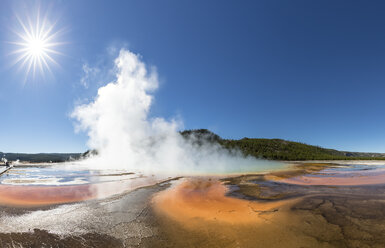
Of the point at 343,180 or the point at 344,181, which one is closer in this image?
the point at 344,181

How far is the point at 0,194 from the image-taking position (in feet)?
27.9

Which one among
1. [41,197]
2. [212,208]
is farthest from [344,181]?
[41,197]

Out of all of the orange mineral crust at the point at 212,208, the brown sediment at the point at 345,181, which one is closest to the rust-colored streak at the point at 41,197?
the orange mineral crust at the point at 212,208

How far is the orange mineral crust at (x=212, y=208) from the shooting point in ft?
17.9

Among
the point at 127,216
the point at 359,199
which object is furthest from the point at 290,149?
the point at 127,216

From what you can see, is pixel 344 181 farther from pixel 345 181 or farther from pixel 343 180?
pixel 343 180

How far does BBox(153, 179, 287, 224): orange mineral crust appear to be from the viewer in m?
5.45

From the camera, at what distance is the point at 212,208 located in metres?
6.44

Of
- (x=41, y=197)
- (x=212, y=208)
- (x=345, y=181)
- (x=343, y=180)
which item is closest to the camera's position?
(x=212, y=208)

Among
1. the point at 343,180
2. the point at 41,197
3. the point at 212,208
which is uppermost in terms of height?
the point at 343,180

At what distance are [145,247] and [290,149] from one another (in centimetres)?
6834

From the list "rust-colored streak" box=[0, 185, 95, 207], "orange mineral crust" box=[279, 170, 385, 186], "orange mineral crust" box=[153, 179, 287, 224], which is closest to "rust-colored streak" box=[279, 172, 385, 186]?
"orange mineral crust" box=[279, 170, 385, 186]

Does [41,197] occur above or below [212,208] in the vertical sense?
below

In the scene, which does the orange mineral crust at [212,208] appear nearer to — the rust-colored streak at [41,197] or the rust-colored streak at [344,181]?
the rust-colored streak at [41,197]
